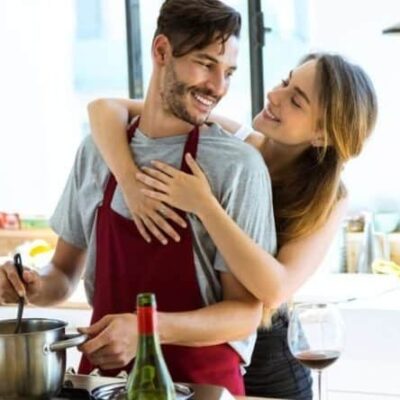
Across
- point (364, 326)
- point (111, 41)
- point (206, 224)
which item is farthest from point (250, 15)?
point (206, 224)

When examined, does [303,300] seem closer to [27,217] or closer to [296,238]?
[296,238]

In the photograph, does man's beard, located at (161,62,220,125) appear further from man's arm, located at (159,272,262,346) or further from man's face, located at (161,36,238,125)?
man's arm, located at (159,272,262,346)

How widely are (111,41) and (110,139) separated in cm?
203

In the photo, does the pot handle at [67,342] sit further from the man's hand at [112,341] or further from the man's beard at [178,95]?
the man's beard at [178,95]

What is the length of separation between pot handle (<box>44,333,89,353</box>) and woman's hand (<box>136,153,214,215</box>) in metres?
0.33

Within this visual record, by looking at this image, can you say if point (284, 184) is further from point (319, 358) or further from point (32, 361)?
point (32, 361)

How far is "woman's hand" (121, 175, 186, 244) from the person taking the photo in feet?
4.89

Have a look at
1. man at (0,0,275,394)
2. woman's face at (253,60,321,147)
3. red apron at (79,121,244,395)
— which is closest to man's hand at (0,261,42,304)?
man at (0,0,275,394)

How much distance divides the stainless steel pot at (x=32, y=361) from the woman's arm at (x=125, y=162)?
0.32m

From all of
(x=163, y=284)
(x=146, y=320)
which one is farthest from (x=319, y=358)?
(x=146, y=320)

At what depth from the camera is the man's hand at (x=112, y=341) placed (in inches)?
50.5

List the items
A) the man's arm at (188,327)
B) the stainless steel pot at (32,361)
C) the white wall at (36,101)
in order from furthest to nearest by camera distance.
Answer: the white wall at (36,101)
the man's arm at (188,327)
the stainless steel pot at (32,361)

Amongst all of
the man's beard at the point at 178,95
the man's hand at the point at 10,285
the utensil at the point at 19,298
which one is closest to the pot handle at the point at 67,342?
the utensil at the point at 19,298

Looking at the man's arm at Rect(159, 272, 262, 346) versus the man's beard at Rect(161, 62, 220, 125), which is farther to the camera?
the man's beard at Rect(161, 62, 220, 125)
